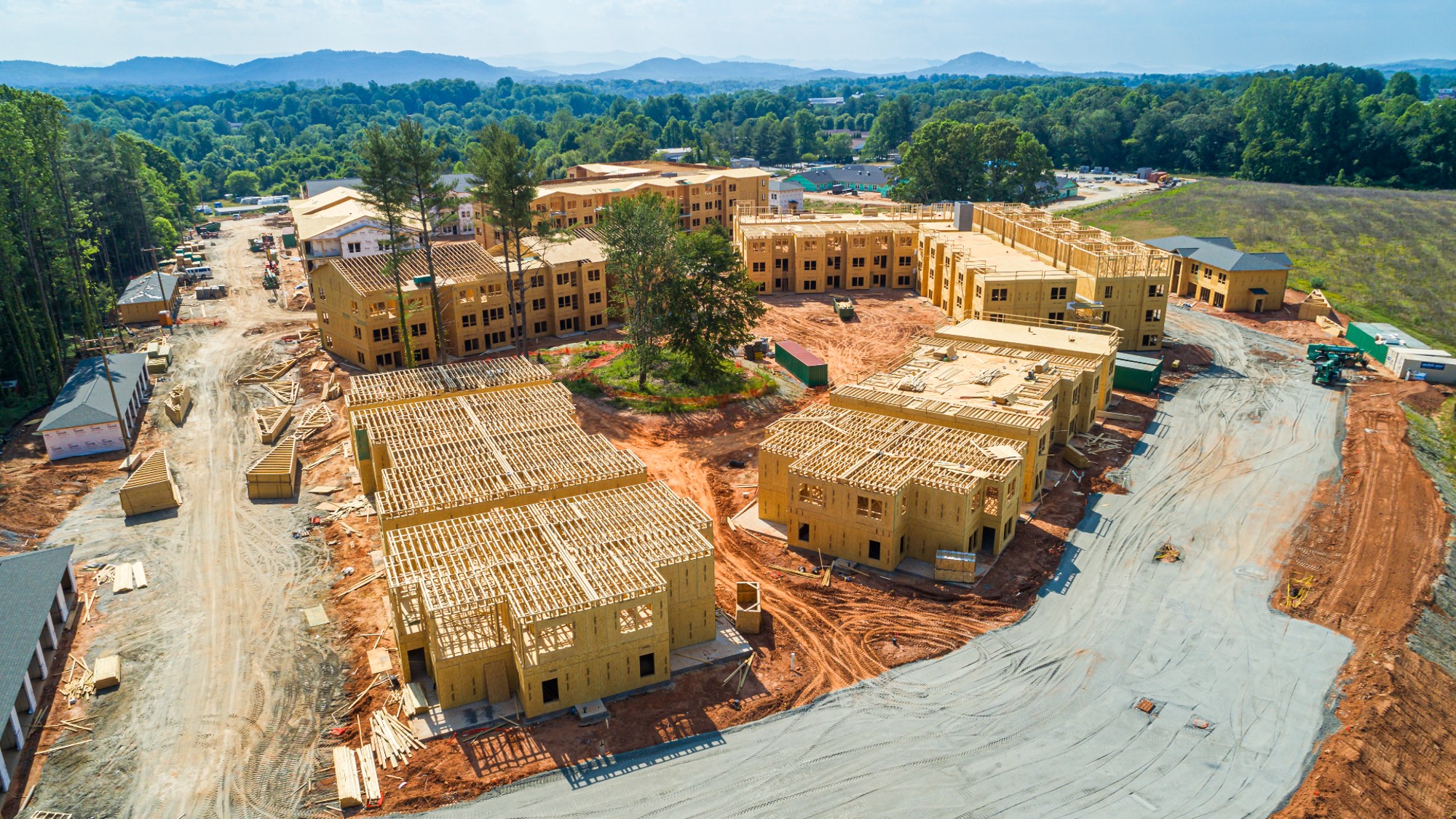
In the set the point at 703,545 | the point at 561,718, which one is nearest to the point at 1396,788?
the point at 703,545

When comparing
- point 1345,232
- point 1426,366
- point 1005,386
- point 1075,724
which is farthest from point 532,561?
point 1345,232

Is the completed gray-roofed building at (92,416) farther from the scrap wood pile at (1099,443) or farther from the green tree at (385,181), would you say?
the scrap wood pile at (1099,443)

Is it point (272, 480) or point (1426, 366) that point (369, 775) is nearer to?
point (272, 480)

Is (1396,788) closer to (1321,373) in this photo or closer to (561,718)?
(561,718)

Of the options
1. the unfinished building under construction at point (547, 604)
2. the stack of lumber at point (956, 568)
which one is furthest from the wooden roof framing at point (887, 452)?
the unfinished building under construction at point (547, 604)

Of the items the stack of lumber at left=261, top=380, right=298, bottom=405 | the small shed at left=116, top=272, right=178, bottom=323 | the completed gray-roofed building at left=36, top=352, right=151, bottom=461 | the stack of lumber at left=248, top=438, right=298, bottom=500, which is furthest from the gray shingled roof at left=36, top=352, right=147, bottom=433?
the small shed at left=116, top=272, right=178, bottom=323

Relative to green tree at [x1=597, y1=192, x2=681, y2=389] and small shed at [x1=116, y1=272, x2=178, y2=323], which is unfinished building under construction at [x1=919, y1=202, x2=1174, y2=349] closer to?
green tree at [x1=597, y1=192, x2=681, y2=389]
